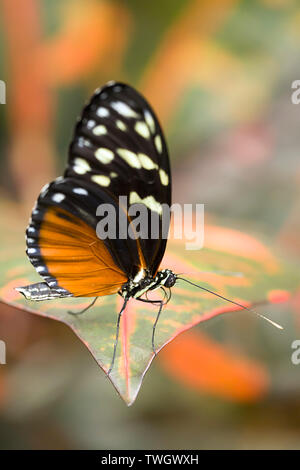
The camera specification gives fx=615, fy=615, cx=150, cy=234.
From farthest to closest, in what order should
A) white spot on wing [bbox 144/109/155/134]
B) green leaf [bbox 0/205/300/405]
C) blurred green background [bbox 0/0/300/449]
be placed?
1. blurred green background [bbox 0/0/300/449]
2. white spot on wing [bbox 144/109/155/134]
3. green leaf [bbox 0/205/300/405]

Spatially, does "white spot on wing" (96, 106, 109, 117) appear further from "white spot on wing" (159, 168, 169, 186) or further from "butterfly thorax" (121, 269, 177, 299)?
"butterfly thorax" (121, 269, 177, 299)

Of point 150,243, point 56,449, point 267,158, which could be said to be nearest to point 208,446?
point 56,449

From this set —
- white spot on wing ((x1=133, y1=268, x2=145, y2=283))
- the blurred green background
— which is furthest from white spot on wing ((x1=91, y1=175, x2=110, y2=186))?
the blurred green background

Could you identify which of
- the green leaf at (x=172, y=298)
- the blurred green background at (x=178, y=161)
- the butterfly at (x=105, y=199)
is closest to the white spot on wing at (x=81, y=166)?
the butterfly at (x=105, y=199)

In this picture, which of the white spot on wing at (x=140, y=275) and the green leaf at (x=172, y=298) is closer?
the green leaf at (x=172, y=298)

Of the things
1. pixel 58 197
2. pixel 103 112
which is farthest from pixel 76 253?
pixel 103 112

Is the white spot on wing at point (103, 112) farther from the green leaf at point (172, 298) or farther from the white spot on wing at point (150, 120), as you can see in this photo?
the green leaf at point (172, 298)
